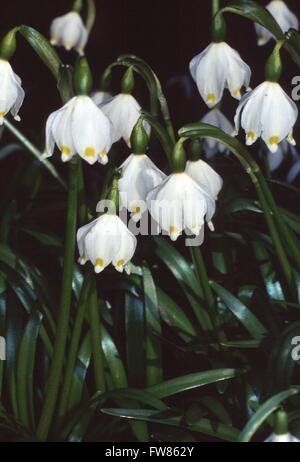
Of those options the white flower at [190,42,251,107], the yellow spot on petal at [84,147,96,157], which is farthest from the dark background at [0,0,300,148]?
the yellow spot on petal at [84,147,96,157]

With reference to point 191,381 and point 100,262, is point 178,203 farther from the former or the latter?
point 191,381

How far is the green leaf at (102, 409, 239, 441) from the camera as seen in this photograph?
2510 mm

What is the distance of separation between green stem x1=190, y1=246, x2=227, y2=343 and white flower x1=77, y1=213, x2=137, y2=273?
12.1 inches

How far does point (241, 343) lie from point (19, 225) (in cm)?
91

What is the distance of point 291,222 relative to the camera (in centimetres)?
306

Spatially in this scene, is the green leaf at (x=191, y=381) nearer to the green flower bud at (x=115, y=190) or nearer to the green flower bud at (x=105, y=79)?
the green flower bud at (x=115, y=190)

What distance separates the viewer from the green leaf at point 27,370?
2791mm

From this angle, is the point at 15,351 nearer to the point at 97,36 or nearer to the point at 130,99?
the point at 130,99

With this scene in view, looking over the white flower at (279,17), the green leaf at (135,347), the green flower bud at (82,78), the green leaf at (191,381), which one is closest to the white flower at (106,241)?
the green flower bud at (82,78)

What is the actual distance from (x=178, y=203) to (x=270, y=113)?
1.03ft

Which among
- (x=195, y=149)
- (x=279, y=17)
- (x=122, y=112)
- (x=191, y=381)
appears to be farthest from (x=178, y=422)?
(x=279, y=17)

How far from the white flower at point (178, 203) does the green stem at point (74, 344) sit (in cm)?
24
